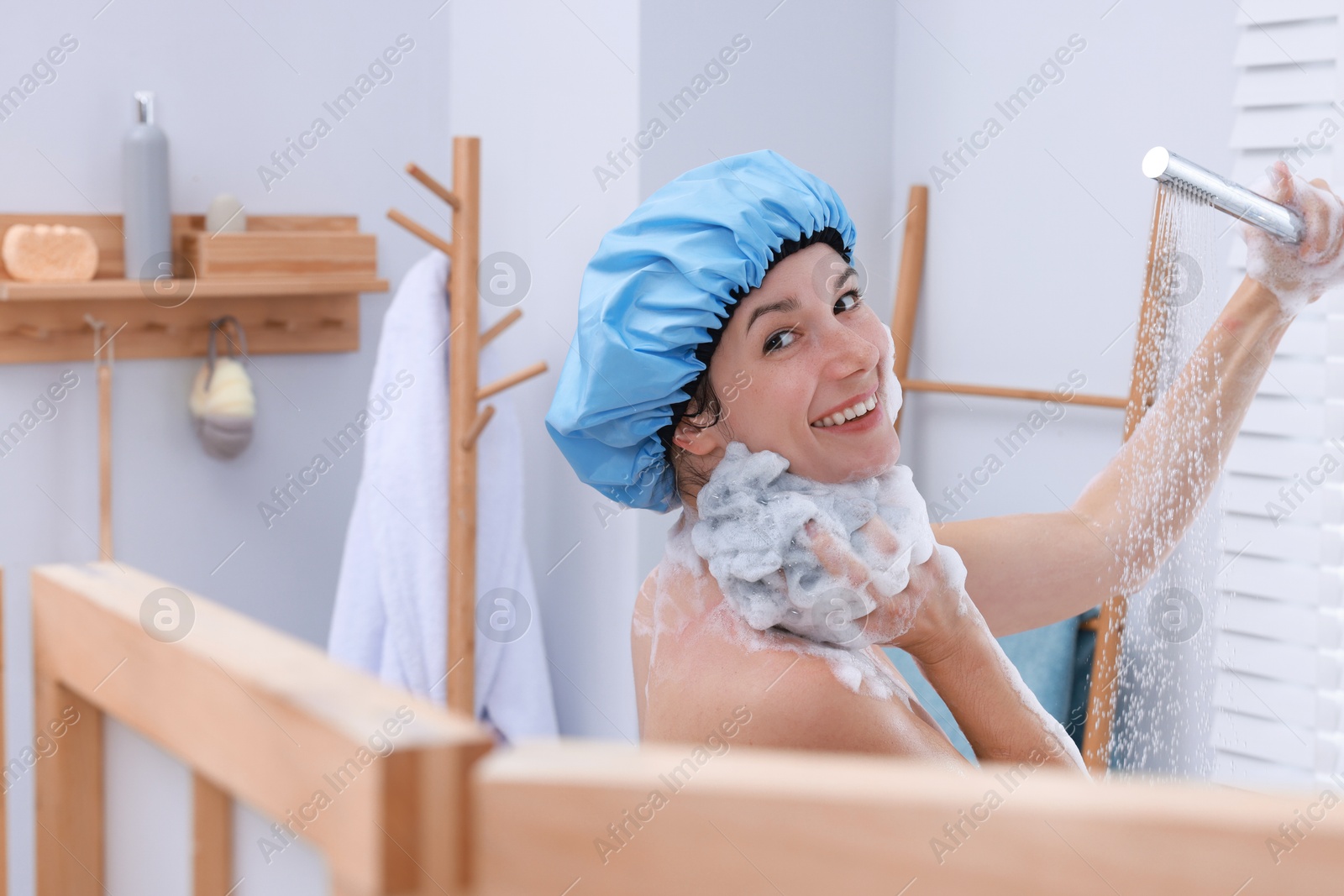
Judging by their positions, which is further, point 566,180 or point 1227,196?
point 566,180

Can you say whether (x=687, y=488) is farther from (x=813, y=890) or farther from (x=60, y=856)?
(x=813, y=890)

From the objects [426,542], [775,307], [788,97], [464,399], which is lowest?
[426,542]

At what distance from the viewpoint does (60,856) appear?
536 millimetres

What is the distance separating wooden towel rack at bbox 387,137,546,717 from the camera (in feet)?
5.60

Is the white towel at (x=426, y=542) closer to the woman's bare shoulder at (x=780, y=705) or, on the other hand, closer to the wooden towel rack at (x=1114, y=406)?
the wooden towel rack at (x=1114, y=406)

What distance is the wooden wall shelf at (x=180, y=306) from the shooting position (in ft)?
5.63

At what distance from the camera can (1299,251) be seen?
117 cm

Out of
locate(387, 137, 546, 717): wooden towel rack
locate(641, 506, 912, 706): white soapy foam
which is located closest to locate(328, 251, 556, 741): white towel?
locate(387, 137, 546, 717): wooden towel rack

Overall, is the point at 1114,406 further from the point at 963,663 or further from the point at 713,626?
the point at 713,626

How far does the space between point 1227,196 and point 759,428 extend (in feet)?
1.47

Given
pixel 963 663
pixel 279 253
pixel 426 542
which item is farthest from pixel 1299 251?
pixel 279 253

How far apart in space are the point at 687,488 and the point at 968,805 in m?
0.76

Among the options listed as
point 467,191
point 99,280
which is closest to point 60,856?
point 467,191

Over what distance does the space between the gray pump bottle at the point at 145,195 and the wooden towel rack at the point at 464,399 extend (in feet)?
1.14
